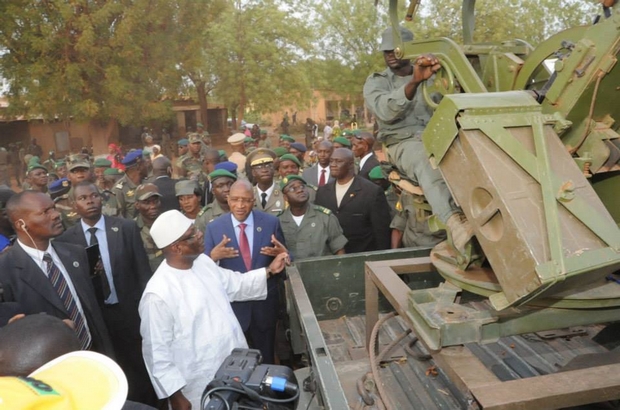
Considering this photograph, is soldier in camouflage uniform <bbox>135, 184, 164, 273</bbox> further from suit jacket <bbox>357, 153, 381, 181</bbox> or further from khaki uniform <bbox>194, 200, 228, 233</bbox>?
suit jacket <bbox>357, 153, 381, 181</bbox>

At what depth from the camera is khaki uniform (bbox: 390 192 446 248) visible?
4.25 meters

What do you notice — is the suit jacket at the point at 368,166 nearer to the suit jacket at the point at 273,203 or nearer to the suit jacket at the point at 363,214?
the suit jacket at the point at 363,214

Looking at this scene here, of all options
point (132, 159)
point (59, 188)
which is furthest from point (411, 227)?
point (59, 188)

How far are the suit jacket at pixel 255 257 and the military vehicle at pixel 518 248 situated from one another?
0.88 metres

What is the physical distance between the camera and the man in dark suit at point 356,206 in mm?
4730

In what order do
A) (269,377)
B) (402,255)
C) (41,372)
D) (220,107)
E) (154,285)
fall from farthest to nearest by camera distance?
(220,107)
(402,255)
(154,285)
(269,377)
(41,372)

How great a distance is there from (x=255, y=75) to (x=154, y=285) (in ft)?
65.2

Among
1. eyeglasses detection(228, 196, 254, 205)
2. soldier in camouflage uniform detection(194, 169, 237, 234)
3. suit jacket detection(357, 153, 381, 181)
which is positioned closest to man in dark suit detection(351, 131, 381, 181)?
suit jacket detection(357, 153, 381, 181)

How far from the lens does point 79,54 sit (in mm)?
17406

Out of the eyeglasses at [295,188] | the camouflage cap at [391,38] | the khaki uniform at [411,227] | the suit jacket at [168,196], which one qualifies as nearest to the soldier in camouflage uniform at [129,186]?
the suit jacket at [168,196]

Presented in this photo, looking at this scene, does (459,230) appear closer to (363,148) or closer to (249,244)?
(249,244)

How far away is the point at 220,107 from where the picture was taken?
3141cm

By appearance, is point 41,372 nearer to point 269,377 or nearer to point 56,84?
point 269,377

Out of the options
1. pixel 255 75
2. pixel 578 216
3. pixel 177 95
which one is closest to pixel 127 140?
pixel 177 95
